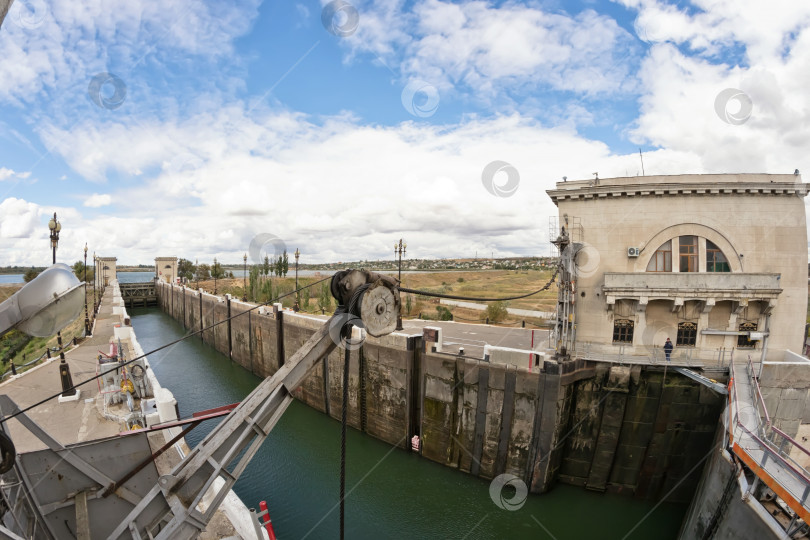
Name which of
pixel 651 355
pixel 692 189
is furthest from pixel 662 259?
pixel 651 355

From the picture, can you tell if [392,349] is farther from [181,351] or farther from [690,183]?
[181,351]

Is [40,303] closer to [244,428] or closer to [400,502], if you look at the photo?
[244,428]

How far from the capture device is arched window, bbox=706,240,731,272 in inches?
645

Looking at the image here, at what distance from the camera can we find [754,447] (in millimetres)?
8586

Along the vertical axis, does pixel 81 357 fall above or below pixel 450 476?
above

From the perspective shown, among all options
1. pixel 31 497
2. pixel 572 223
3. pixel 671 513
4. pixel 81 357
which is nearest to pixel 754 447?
pixel 671 513

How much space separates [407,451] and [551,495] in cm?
597

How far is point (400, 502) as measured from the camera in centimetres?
1373

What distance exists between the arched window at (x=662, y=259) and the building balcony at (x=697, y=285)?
0.96 metres

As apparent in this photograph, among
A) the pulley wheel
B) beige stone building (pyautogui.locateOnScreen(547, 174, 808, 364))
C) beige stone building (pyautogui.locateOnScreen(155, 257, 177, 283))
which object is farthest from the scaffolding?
beige stone building (pyautogui.locateOnScreen(155, 257, 177, 283))

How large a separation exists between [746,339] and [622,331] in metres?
4.95

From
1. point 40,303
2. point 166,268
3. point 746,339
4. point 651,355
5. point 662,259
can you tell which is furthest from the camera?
point 166,268

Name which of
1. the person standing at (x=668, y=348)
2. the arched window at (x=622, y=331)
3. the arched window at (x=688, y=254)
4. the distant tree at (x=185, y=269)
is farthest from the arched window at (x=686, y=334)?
the distant tree at (x=185, y=269)

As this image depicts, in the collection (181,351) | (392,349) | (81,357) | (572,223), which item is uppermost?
(572,223)
